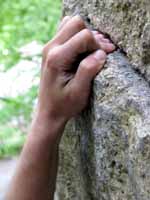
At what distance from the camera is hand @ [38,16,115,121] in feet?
2.89

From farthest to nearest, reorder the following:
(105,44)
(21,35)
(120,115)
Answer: (21,35)
(105,44)
(120,115)

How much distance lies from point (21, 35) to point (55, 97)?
2.24m

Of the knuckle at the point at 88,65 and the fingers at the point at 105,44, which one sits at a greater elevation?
the fingers at the point at 105,44

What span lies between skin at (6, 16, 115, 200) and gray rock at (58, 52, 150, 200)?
0.02 meters

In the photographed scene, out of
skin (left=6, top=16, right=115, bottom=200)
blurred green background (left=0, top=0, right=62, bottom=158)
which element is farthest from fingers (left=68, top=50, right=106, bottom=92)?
blurred green background (left=0, top=0, right=62, bottom=158)

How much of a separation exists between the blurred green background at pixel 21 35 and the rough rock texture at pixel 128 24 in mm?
1939

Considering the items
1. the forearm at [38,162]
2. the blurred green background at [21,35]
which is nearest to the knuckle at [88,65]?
the forearm at [38,162]

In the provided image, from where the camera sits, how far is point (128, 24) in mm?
852

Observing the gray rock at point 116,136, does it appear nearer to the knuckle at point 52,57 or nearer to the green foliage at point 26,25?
the knuckle at point 52,57

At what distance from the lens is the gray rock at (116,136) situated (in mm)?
768

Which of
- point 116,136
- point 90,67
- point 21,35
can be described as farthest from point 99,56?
point 21,35

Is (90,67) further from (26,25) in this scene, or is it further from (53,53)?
(26,25)

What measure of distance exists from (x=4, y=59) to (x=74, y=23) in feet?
7.06

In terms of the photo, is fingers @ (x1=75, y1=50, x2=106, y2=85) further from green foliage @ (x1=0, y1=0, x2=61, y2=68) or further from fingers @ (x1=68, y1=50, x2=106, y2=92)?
green foliage @ (x1=0, y1=0, x2=61, y2=68)
